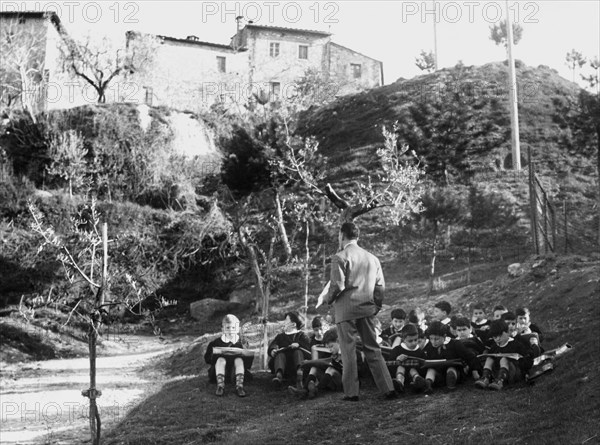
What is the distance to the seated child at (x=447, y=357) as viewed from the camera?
8805mm

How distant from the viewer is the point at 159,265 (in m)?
27.6

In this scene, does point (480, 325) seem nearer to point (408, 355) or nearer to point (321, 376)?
point (408, 355)

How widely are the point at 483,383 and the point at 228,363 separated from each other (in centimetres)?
386

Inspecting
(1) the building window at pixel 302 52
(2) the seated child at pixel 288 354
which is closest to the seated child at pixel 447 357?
(2) the seated child at pixel 288 354

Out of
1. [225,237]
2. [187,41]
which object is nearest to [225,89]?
[187,41]

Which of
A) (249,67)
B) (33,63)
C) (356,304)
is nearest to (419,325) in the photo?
(356,304)

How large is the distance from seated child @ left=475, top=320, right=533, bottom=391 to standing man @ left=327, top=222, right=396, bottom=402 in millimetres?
1124

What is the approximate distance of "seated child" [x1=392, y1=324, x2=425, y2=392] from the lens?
875 centimetres

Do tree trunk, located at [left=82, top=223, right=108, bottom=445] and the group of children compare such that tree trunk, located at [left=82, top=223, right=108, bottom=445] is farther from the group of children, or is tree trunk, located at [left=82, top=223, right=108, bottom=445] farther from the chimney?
the chimney

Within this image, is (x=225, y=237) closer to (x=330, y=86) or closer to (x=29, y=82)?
(x=29, y=82)

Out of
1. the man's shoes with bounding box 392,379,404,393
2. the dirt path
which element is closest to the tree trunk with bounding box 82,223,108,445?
the dirt path

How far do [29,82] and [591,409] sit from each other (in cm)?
3687

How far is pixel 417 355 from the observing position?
Result: 30.1ft

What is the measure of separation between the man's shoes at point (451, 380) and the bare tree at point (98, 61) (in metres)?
33.2
